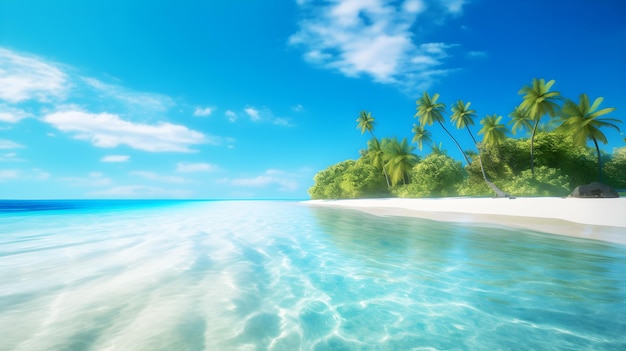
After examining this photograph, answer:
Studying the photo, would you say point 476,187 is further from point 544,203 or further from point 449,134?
point 544,203

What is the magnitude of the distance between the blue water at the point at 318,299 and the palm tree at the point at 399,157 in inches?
1258

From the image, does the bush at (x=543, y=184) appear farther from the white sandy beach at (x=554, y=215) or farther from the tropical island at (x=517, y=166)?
the white sandy beach at (x=554, y=215)

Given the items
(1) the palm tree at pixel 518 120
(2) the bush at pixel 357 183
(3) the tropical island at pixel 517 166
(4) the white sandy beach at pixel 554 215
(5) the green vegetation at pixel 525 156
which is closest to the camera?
(4) the white sandy beach at pixel 554 215

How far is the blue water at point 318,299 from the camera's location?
112 inches

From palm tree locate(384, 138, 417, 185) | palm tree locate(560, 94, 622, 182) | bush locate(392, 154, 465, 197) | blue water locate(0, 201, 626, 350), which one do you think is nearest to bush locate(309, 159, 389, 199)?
palm tree locate(384, 138, 417, 185)

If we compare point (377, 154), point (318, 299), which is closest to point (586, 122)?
point (377, 154)

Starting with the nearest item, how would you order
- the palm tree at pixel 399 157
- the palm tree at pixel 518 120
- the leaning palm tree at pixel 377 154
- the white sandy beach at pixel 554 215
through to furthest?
the white sandy beach at pixel 554 215
the palm tree at pixel 518 120
the palm tree at pixel 399 157
the leaning palm tree at pixel 377 154

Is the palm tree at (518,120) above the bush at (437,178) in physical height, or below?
above

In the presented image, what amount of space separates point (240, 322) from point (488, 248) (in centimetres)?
700

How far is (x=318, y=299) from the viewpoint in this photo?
4.08 meters

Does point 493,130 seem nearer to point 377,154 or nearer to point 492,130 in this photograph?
point 492,130

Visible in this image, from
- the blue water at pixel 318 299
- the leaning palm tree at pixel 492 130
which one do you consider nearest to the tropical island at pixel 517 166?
the leaning palm tree at pixel 492 130

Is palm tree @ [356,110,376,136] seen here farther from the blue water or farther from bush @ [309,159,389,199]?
the blue water

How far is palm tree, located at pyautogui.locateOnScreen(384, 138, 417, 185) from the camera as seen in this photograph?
3897 cm
